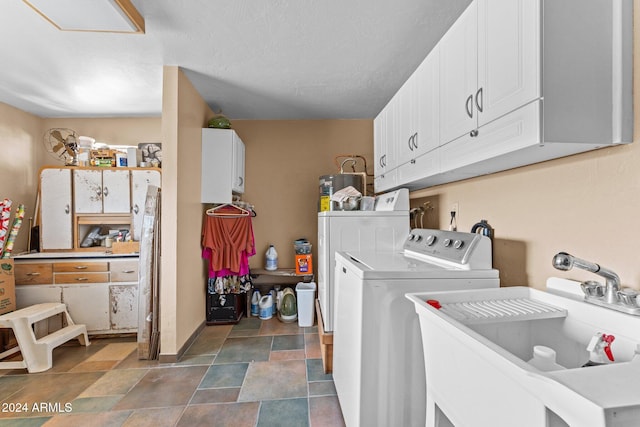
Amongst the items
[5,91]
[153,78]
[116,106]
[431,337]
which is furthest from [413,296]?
[5,91]

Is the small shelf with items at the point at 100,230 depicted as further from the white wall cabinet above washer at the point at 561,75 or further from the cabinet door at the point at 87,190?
the white wall cabinet above washer at the point at 561,75

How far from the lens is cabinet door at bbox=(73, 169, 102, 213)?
312 cm

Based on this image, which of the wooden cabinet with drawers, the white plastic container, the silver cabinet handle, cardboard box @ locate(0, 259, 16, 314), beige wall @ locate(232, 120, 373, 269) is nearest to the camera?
the white plastic container

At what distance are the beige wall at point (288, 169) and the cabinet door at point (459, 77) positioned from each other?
7.87 feet

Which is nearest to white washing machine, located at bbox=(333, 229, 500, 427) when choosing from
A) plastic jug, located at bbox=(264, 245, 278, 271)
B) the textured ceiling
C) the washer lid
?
the washer lid

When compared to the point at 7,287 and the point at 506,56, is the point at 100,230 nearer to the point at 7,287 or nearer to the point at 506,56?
the point at 7,287

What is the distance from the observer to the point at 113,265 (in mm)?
2926

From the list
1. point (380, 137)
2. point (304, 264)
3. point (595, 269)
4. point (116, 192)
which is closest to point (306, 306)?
point (304, 264)

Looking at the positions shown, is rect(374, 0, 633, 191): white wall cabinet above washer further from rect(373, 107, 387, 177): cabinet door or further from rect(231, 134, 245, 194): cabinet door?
rect(231, 134, 245, 194): cabinet door

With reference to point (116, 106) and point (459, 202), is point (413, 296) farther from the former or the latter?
point (116, 106)

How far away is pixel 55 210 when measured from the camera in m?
3.07

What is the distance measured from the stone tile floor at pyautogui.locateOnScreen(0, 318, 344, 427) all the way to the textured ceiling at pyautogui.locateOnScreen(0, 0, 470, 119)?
2.50 meters

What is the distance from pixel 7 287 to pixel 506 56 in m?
4.00

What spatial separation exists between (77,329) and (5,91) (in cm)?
249
